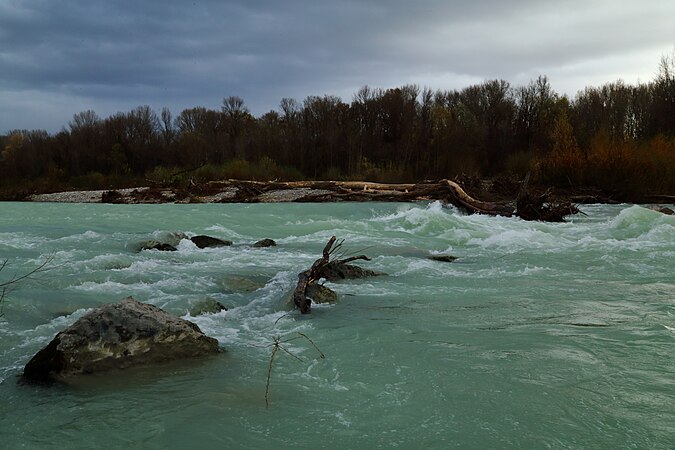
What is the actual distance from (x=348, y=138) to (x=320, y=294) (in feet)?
112

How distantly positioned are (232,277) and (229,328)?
7.94ft

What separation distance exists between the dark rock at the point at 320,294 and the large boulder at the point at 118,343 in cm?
210

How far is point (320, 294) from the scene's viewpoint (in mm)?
7469

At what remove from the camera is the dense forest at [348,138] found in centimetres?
3444

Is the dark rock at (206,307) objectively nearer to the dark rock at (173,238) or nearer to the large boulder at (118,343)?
the large boulder at (118,343)

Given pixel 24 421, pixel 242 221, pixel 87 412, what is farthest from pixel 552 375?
pixel 242 221

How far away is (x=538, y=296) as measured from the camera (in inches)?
304

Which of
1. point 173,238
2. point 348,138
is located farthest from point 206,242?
point 348,138

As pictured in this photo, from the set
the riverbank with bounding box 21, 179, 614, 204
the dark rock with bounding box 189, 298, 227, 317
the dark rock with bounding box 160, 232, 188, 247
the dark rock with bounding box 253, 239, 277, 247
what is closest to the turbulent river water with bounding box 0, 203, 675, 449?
the dark rock with bounding box 189, 298, 227, 317

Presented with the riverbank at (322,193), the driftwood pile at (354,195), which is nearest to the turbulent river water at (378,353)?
the driftwood pile at (354,195)

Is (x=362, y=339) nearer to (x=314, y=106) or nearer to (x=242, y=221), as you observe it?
(x=242, y=221)

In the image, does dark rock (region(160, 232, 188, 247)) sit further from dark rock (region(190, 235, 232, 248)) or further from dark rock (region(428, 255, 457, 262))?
dark rock (region(428, 255, 457, 262))

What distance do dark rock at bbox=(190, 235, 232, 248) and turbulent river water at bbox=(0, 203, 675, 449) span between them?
32 cm

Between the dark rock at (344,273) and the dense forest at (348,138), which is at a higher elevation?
the dense forest at (348,138)
